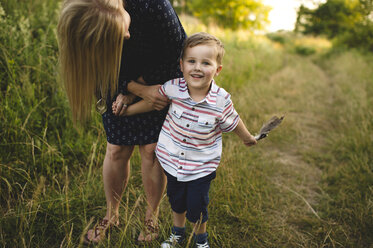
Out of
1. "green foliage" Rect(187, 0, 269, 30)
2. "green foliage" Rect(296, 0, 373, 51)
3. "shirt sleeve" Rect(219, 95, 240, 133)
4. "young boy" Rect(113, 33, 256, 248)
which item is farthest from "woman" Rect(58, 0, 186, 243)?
"green foliage" Rect(187, 0, 269, 30)

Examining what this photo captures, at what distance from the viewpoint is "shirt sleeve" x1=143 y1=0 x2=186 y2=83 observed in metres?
1.31

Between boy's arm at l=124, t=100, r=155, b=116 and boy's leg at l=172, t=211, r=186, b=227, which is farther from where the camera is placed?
boy's leg at l=172, t=211, r=186, b=227

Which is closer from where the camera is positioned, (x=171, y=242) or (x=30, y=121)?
(x=171, y=242)

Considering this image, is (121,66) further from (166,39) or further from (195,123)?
(195,123)

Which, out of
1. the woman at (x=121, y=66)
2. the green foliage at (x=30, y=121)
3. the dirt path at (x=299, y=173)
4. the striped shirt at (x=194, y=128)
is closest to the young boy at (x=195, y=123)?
the striped shirt at (x=194, y=128)

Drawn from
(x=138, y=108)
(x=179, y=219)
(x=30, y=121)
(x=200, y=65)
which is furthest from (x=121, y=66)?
(x=30, y=121)

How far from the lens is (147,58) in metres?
1.46

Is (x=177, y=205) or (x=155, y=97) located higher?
(x=155, y=97)

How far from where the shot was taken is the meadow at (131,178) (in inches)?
67.8

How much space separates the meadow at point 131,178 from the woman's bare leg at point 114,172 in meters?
0.11

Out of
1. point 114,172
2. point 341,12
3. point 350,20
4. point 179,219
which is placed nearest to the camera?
point 179,219

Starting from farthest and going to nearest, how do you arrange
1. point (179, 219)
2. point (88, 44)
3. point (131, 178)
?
point (131, 178), point (179, 219), point (88, 44)

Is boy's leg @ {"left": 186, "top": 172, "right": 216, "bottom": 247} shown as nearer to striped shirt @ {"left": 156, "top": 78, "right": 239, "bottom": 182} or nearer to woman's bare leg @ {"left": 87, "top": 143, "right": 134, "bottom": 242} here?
striped shirt @ {"left": 156, "top": 78, "right": 239, "bottom": 182}

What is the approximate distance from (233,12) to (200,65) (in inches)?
652
